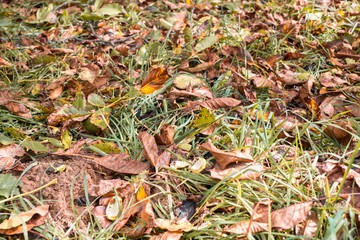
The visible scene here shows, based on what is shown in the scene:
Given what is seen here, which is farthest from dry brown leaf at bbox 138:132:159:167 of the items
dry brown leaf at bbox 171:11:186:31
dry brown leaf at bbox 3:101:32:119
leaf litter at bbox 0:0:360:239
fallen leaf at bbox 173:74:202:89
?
dry brown leaf at bbox 171:11:186:31

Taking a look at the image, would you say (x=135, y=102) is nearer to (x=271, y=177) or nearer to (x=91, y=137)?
(x=91, y=137)

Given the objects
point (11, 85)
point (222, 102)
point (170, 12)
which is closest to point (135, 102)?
point (222, 102)

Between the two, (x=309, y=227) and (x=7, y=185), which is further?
(x=7, y=185)

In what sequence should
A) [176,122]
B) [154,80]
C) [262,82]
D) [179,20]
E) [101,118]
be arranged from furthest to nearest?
[179,20] < [262,82] < [154,80] < [176,122] < [101,118]

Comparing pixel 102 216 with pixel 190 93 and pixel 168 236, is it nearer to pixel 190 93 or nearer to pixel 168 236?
pixel 168 236

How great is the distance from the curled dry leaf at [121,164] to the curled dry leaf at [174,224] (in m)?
0.30

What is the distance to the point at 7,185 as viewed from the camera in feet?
4.20

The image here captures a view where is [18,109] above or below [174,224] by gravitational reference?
above

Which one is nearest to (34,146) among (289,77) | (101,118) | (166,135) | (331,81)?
(101,118)

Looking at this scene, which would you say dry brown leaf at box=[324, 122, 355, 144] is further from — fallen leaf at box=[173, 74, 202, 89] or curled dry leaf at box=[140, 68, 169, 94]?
curled dry leaf at box=[140, 68, 169, 94]

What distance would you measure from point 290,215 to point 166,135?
27.9 inches

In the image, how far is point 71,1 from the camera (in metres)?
3.01

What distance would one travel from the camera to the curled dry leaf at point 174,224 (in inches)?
45.9

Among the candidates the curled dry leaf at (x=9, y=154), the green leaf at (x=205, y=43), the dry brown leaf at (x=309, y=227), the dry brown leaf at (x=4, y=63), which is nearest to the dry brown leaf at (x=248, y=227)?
the dry brown leaf at (x=309, y=227)
